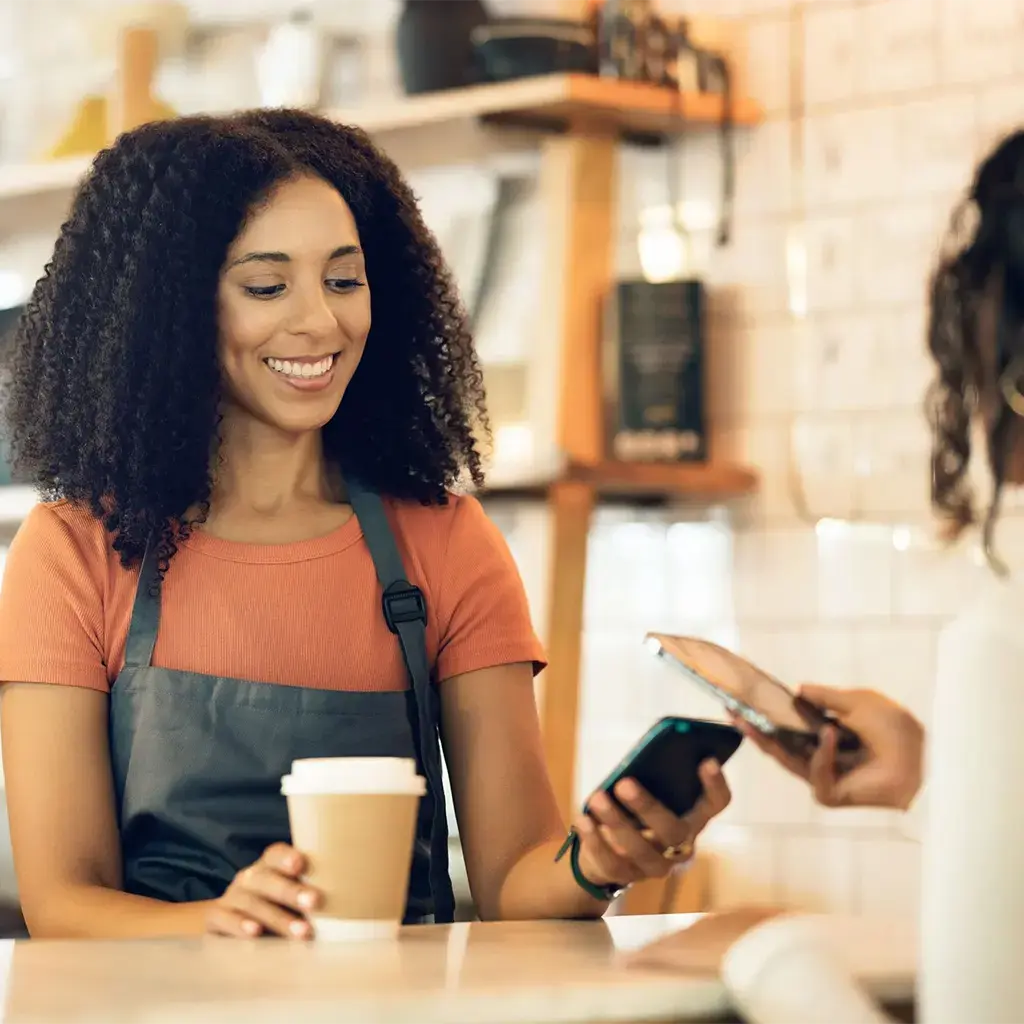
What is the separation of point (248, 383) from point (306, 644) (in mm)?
262

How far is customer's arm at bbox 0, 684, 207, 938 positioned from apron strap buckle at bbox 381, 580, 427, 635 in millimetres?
274

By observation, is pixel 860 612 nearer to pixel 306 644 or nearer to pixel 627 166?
pixel 627 166

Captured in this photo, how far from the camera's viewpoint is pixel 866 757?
3.76ft

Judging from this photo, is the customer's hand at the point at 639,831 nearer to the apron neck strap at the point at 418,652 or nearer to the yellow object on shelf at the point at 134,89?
the apron neck strap at the point at 418,652

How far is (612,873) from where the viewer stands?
1.27 m

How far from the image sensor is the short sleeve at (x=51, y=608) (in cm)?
144

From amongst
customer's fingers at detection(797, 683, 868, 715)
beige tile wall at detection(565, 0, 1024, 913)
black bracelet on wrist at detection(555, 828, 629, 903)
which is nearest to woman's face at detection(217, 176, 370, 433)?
black bracelet on wrist at detection(555, 828, 629, 903)

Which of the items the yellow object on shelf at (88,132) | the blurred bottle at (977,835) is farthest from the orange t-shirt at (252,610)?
the yellow object on shelf at (88,132)

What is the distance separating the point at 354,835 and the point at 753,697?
278 mm

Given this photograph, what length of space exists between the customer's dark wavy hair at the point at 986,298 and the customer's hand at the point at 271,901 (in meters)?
0.51

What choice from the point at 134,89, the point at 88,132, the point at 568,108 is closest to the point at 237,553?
the point at 568,108

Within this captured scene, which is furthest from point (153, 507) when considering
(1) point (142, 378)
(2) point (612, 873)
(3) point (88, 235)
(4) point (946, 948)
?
(4) point (946, 948)

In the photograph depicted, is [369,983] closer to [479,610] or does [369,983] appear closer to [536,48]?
[479,610]

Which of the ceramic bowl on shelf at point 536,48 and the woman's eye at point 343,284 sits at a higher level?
the ceramic bowl on shelf at point 536,48
